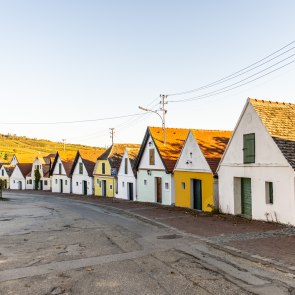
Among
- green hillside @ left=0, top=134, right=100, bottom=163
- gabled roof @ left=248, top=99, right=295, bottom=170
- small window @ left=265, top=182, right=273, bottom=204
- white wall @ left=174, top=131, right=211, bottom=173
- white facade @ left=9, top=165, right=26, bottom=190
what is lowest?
white facade @ left=9, top=165, right=26, bottom=190

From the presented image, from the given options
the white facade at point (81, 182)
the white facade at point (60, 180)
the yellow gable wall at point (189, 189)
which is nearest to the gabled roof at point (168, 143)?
the yellow gable wall at point (189, 189)

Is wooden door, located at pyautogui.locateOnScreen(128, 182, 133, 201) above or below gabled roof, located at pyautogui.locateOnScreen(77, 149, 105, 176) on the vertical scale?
below

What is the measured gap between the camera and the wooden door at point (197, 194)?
79.0ft

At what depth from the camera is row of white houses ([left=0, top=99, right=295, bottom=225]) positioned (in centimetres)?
1678

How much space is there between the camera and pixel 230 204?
20.2m

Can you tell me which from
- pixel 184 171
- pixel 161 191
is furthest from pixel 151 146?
pixel 184 171

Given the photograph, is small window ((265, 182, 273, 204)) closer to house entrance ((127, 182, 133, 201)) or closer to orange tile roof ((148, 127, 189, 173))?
orange tile roof ((148, 127, 189, 173))

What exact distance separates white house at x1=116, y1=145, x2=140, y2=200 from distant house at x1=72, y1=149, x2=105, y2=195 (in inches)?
397

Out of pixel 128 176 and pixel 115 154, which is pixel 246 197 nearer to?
pixel 128 176

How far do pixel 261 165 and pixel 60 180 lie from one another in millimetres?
44679

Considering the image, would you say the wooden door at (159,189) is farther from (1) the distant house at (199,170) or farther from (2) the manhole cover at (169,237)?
(2) the manhole cover at (169,237)

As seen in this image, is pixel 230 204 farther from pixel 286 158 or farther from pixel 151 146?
pixel 151 146

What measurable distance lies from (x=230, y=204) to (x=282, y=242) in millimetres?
7526

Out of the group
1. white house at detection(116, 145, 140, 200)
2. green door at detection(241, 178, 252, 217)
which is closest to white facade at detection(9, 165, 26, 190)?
white house at detection(116, 145, 140, 200)
